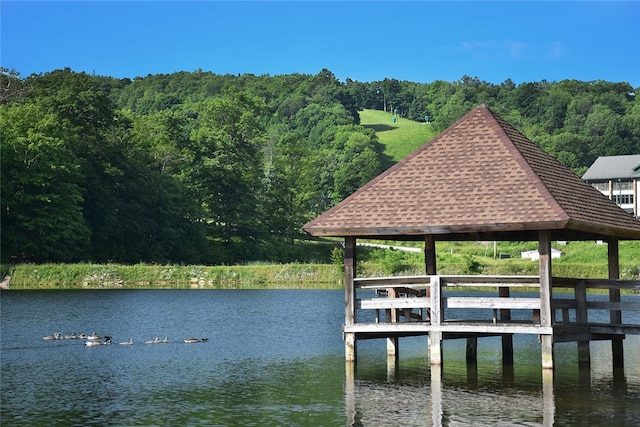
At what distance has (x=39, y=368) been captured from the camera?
2709 cm

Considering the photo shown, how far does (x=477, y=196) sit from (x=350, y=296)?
414 cm

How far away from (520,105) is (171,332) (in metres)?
169

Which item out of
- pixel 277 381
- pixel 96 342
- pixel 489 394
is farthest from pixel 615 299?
pixel 96 342

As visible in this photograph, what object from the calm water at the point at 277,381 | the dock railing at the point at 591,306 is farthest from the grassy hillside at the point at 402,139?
the dock railing at the point at 591,306

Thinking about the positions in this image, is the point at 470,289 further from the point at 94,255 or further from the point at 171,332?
the point at 171,332

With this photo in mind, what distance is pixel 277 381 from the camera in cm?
2403

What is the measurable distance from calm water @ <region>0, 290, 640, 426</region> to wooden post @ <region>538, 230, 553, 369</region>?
0.71 metres

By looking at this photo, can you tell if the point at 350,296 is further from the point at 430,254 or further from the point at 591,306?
the point at 591,306

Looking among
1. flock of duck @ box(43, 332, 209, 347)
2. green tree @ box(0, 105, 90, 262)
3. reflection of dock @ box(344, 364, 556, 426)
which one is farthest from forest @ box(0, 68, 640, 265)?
reflection of dock @ box(344, 364, 556, 426)

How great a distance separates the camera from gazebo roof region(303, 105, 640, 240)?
74.8ft

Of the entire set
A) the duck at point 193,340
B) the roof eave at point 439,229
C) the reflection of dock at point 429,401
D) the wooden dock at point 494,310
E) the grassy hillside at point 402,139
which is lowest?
the reflection of dock at point 429,401

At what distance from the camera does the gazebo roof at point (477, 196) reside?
22.8 meters

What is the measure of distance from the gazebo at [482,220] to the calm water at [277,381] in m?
1.24

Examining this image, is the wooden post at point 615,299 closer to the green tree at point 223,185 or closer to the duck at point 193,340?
the duck at point 193,340
